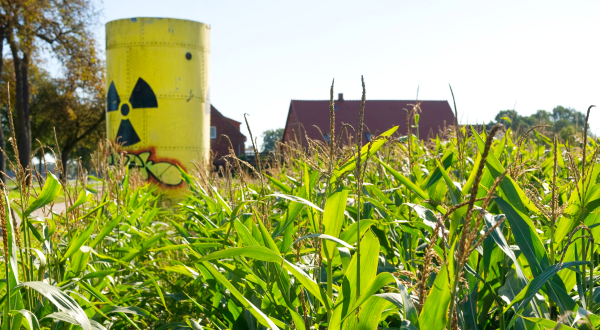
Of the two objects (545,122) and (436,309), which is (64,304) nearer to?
(436,309)

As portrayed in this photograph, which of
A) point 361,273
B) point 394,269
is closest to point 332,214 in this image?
point 361,273

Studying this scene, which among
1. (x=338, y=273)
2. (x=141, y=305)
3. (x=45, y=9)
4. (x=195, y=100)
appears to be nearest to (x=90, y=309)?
(x=141, y=305)

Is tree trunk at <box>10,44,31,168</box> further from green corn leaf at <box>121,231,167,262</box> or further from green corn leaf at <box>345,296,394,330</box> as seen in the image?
green corn leaf at <box>345,296,394,330</box>

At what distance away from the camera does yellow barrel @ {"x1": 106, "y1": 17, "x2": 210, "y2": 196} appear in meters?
10.2

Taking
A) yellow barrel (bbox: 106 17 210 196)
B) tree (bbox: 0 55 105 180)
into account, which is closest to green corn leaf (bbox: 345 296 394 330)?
yellow barrel (bbox: 106 17 210 196)

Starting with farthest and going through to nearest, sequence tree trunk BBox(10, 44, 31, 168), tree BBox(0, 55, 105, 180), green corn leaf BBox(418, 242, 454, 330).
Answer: tree BBox(0, 55, 105, 180)
tree trunk BBox(10, 44, 31, 168)
green corn leaf BBox(418, 242, 454, 330)

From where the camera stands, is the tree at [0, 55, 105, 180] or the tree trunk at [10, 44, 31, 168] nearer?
the tree trunk at [10, 44, 31, 168]

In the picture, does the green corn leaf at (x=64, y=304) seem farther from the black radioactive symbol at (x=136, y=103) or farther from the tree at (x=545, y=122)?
the black radioactive symbol at (x=136, y=103)

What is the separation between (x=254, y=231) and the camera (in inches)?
58.1

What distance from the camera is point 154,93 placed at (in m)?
10.2

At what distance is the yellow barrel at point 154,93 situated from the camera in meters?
10.2

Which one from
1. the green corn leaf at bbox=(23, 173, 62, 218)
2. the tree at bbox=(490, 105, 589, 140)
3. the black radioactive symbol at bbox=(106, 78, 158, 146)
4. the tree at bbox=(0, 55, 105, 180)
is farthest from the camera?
the tree at bbox=(0, 55, 105, 180)

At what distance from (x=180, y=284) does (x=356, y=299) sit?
1.65 m

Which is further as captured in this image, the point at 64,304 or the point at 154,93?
the point at 154,93
